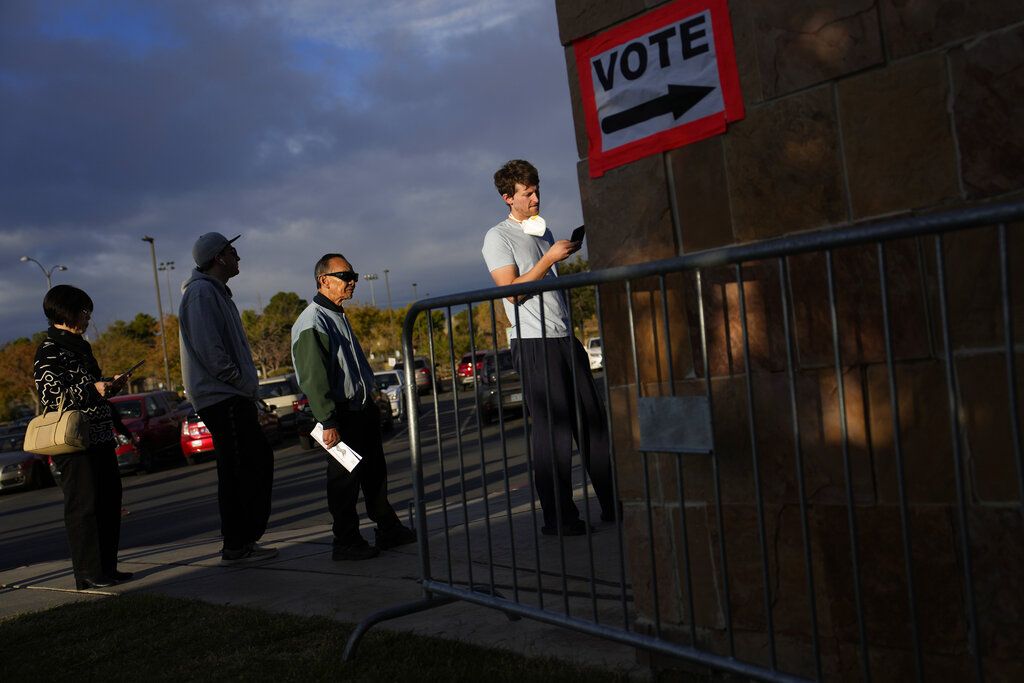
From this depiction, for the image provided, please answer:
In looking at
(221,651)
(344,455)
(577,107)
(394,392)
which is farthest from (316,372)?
(394,392)

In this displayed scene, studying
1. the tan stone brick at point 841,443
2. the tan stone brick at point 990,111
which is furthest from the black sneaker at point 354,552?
the tan stone brick at point 990,111

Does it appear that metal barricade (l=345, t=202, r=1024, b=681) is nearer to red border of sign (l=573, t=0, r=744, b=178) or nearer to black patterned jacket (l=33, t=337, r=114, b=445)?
red border of sign (l=573, t=0, r=744, b=178)

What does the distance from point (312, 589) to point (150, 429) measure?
15.3 m

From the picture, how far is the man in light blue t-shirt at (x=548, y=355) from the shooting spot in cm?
476

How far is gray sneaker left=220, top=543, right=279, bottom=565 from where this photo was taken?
582 centimetres

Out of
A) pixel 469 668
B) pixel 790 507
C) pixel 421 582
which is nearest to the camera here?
pixel 790 507

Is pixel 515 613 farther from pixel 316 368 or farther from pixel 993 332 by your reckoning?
pixel 316 368

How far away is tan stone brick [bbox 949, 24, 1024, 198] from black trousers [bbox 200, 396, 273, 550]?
166 inches

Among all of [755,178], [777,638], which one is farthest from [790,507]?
[755,178]

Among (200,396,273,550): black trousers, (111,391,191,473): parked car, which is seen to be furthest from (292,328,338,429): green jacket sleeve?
(111,391,191,473): parked car

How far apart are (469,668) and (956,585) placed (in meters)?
1.57

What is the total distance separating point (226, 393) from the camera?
5.61 metres

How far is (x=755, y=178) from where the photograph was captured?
9.34ft

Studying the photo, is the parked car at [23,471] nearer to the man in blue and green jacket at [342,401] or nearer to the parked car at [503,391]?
the man in blue and green jacket at [342,401]
